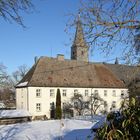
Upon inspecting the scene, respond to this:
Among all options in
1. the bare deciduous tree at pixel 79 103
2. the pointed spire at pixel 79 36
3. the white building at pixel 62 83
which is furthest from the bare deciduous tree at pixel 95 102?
the pointed spire at pixel 79 36

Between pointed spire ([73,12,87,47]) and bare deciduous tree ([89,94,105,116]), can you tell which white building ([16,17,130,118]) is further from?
pointed spire ([73,12,87,47])

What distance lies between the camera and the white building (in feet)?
148

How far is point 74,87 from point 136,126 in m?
45.4

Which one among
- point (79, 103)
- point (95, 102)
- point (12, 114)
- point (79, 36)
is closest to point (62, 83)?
point (79, 103)

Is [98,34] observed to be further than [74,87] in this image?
No

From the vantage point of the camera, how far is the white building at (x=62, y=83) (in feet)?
148

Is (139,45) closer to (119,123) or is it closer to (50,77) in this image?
(119,123)

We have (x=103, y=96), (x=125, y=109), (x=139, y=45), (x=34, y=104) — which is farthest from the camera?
(x=103, y=96)

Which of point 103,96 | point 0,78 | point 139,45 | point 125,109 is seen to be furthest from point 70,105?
point 125,109

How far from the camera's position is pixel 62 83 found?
155ft

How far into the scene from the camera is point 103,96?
51.6 m

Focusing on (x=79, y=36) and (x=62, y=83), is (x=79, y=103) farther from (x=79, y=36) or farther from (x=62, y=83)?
(x=79, y=36)

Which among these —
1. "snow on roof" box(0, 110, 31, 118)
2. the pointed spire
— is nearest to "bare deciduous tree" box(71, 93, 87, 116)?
"snow on roof" box(0, 110, 31, 118)

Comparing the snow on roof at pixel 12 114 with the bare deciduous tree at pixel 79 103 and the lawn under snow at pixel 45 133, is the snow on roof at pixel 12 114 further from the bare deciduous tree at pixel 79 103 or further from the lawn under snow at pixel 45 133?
the bare deciduous tree at pixel 79 103
